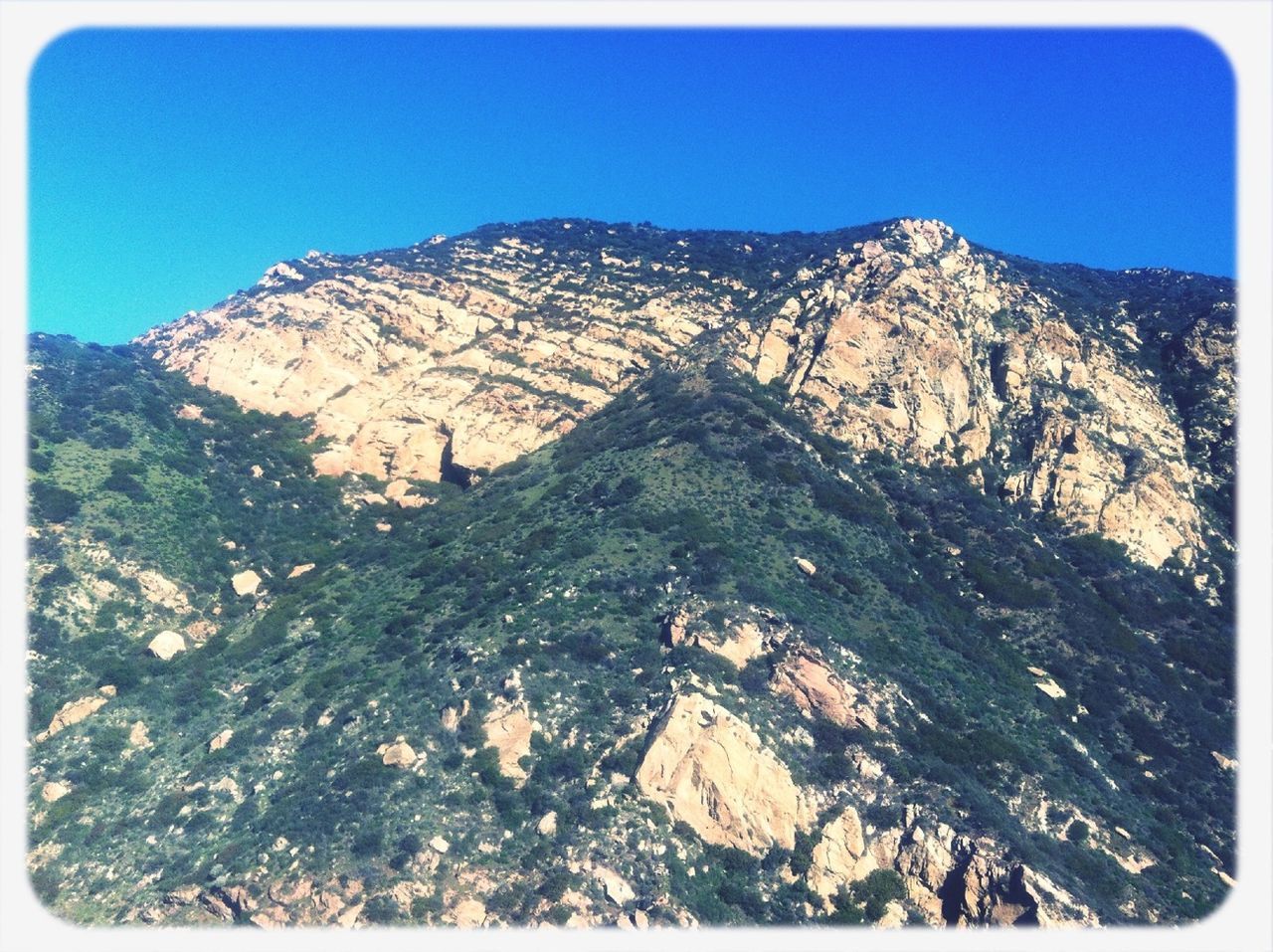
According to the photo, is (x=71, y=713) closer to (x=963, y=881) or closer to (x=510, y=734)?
(x=510, y=734)

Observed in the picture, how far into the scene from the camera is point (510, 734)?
3469 cm

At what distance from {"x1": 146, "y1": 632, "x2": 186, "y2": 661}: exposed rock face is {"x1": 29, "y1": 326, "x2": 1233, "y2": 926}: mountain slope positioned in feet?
1.83

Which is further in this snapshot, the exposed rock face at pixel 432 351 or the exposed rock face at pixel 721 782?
the exposed rock face at pixel 432 351

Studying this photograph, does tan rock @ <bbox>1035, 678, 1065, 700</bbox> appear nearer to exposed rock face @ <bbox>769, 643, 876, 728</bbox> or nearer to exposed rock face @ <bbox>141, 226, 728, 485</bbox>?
exposed rock face @ <bbox>769, 643, 876, 728</bbox>

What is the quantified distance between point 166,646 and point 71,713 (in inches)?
219

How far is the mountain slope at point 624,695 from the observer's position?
29859mm

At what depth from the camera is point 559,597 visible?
41.7m

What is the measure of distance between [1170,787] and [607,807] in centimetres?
2356

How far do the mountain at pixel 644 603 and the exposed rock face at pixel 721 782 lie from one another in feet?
0.37

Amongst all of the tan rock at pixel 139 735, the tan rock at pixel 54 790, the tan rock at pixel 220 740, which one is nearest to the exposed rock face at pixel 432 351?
the tan rock at pixel 139 735

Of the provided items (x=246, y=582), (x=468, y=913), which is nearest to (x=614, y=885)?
(x=468, y=913)

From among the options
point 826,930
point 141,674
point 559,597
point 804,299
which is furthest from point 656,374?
point 826,930

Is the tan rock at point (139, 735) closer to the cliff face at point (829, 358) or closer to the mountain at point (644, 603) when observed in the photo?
the mountain at point (644, 603)

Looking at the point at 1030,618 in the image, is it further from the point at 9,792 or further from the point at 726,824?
the point at 9,792
